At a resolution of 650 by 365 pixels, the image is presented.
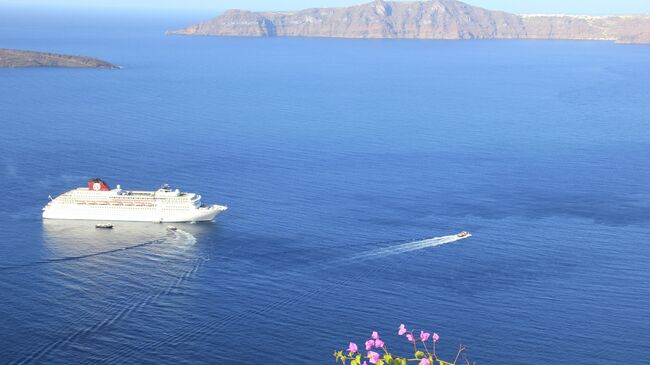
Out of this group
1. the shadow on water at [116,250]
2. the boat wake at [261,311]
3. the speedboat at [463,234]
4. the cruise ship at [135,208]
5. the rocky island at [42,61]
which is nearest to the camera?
the boat wake at [261,311]

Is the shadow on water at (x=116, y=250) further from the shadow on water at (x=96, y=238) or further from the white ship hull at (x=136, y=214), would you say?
the white ship hull at (x=136, y=214)

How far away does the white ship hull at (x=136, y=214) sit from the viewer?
208 ft

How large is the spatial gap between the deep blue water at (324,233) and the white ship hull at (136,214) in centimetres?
109

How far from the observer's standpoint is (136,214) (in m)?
63.7

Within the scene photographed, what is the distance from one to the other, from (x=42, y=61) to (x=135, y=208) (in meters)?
98.2

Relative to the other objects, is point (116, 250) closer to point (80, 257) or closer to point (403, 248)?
point (80, 257)

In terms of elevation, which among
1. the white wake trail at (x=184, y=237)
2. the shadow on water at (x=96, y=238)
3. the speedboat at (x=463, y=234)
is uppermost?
the shadow on water at (x=96, y=238)

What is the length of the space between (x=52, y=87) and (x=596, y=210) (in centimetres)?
8206

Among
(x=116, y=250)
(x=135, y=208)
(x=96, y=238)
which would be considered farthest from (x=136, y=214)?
(x=116, y=250)

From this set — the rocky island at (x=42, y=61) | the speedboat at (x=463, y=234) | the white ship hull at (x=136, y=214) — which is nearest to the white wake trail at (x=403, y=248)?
the speedboat at (x=463, y=234)

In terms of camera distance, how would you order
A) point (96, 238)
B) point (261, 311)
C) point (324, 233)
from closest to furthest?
point (261, 311)
point (96, 238)
point (324, 233)

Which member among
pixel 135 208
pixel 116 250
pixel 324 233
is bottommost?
pixel 324 233

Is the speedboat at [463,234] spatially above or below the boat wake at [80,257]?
below

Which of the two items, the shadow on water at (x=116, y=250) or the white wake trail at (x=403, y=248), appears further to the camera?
the white wake trail at (x=403, y=248)
